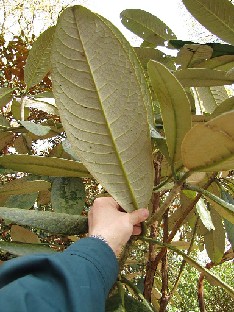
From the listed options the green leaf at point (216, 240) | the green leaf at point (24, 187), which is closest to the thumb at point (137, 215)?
the green leaf at point (24, 187)

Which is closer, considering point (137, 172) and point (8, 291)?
point (8, 291)

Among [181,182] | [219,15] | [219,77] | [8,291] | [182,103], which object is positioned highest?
[219,15]

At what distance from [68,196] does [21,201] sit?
6.3 inches

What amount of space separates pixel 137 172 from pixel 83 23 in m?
0.21

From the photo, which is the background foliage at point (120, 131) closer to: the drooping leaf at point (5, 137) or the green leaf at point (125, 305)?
the green leaf at point (125, 305)

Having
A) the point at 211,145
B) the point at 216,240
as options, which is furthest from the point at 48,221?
the point at 216,240

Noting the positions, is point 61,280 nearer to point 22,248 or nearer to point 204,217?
point 22,248

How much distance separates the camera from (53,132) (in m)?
1.08

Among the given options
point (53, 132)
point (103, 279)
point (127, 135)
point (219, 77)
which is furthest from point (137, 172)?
point (53, 132)

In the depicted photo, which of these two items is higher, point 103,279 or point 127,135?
point 127,135

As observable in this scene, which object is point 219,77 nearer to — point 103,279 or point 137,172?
point 137,172

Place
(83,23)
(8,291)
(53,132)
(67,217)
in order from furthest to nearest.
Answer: (53,132) < (67,217) < (83,23) < (8,291)

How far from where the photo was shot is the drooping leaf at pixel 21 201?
0.94 metres

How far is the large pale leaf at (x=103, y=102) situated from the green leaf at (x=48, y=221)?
0.31 feet
